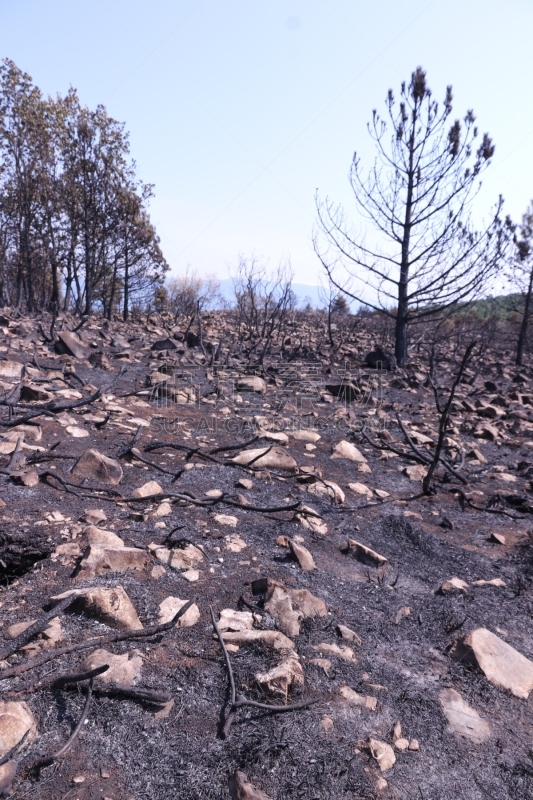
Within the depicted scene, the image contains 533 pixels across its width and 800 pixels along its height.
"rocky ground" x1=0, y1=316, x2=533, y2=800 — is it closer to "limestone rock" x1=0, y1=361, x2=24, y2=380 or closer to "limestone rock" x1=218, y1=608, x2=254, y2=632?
"limestone rock" x1=218, y1=608, x2=254, y2=632

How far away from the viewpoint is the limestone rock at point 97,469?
8.75ft

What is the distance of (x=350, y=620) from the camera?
1.81 metres

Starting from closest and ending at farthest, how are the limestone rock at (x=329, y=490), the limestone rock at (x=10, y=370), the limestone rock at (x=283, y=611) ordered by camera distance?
the limestone rock at (x=283, y=611)
the limestone rock at (x=329, y=490)
the limestone rock at (x=10, y=370)

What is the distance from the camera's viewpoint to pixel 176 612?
1.64 m

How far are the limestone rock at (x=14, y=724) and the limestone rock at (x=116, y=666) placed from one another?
0.17 metres

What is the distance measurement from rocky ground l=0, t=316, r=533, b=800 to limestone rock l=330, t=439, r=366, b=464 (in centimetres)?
2

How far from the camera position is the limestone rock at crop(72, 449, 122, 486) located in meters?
2.67

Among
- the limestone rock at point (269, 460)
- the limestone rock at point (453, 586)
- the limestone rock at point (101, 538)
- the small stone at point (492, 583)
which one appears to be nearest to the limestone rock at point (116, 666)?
the limestone rock at point (101, 538)

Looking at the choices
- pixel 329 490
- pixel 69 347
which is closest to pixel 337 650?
pixel 329 490

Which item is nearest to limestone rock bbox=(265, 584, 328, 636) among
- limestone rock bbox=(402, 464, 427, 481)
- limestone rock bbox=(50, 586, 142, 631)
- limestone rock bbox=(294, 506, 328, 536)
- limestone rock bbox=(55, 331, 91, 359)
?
limestone rock bbox=(50, 586, 142, 631)

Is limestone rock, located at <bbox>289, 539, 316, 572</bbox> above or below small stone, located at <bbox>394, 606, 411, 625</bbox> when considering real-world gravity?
above

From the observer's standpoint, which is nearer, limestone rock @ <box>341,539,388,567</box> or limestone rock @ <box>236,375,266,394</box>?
limestone rock @ <box>341,539,388,567</box>

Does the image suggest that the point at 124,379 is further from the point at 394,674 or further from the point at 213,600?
the point at 394,674

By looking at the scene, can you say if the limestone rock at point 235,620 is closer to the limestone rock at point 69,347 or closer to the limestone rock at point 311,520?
the limestone rock at point 311,520
